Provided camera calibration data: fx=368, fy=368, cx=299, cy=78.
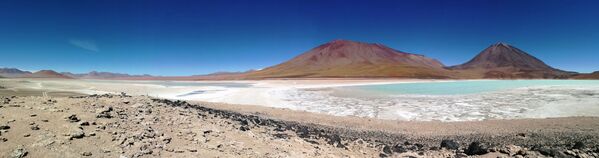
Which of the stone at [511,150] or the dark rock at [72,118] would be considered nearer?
the stone at [511,150]

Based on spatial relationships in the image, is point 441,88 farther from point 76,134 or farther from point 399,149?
point 76,134

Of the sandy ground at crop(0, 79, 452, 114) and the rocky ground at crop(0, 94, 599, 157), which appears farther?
the sandy ground at crop(0, 79, 452, 114)

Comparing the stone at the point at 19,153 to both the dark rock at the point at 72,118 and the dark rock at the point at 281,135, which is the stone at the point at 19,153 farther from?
the dark rock at the point at 281,135

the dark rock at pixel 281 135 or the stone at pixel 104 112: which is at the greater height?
the stone at pixel 104 112

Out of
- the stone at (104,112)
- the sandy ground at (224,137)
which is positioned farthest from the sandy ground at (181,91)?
the stone at (104,112)

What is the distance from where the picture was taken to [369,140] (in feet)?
29.5

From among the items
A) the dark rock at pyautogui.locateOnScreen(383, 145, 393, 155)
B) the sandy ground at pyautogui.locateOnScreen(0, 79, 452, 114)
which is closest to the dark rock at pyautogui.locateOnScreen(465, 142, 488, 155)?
the dark rock at pyautogui.locateOnScreen(383, 145, 393, 155)

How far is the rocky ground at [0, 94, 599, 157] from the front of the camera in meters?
5.59

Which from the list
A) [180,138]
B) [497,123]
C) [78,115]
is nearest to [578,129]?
[497,123]

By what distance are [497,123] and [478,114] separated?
2.88 m

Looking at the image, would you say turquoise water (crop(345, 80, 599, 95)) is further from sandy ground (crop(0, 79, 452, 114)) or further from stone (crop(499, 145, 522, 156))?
stone (crop(499, 145, 522, 156))

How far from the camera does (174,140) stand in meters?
6.63

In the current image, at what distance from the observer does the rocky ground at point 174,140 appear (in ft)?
18.3

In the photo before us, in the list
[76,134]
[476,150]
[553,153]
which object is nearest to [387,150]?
[476,150]
